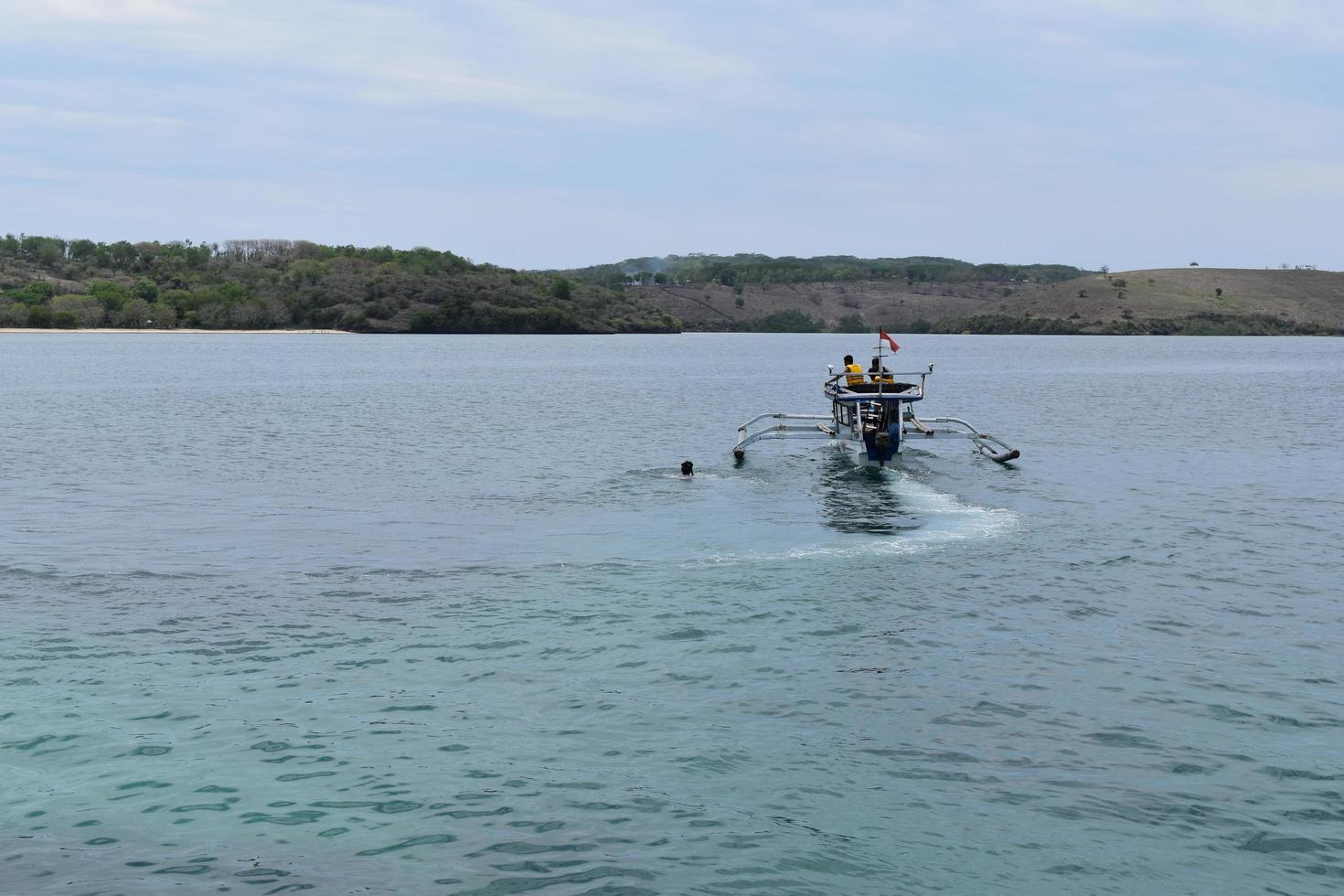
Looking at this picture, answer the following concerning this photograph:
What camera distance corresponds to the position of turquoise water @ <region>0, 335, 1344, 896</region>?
36.9 ft

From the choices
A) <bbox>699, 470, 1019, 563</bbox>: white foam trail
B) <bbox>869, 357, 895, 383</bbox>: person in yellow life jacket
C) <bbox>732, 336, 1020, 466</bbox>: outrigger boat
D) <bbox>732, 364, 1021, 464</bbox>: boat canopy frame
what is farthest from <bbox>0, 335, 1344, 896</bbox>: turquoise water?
<bbox>869, 357, 895, 383</bbox>: person in yellow life jacket

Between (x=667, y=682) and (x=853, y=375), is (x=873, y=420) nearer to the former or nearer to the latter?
(x=853, y=375)

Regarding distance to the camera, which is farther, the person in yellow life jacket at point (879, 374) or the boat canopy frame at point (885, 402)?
the person in yellow life jacket at point (879, 374)

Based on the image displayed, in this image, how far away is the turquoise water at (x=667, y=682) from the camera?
36.9 feet

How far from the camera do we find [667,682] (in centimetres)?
1631

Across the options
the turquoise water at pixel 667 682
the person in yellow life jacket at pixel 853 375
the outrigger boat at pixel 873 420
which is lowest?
the turquoise water at pixel 667 682

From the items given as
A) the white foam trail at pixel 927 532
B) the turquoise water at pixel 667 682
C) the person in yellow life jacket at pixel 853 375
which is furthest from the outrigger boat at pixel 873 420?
the white foam trail at pixel 927 532

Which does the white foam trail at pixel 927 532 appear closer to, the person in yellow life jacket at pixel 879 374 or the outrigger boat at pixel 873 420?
the outrigger boat at pixel 873 420

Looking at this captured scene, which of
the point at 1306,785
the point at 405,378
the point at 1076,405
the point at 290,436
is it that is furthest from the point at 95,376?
the point at 1306,785

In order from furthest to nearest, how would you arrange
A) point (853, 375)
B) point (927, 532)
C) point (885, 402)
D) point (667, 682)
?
1. point (853, 375)
2. point (885, 402)
3. point (927, 532)
4. point (667, 682)

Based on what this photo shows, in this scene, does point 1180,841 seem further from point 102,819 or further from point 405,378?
point 405,378

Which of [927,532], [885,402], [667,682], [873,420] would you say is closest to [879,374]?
[885,402]

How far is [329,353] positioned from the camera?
164 meters

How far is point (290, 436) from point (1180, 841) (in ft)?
150
